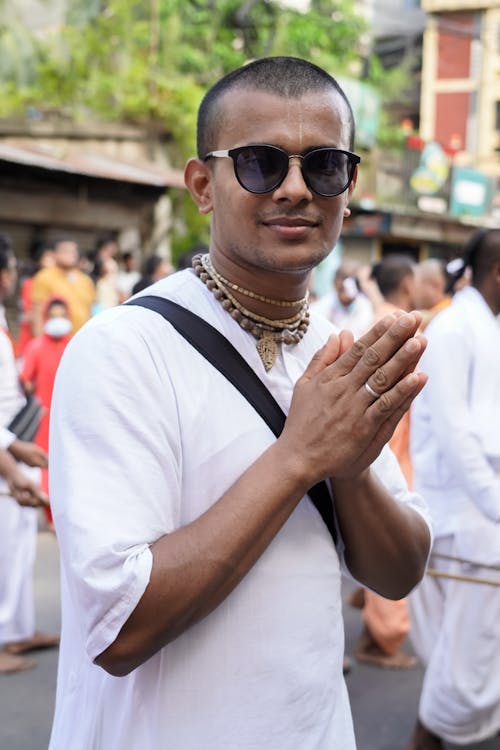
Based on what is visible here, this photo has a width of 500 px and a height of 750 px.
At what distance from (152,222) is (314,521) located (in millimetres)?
14261

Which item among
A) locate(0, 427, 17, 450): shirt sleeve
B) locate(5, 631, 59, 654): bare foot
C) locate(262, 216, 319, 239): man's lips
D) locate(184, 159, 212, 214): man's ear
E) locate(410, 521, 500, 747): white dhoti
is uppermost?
locate(184, 159, 212, 214): man's ear

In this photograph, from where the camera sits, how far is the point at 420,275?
6297 millimetres

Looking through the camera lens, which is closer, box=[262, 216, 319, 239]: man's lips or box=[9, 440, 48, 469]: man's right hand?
box=[262, 216, 319, 239]: man's lips

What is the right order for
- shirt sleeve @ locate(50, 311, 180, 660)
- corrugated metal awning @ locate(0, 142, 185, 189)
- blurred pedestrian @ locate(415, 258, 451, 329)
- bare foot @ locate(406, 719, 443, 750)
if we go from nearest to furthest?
1. shirt sleeve @ locate(50, 311, 180, 660)
2. bare foot @ locate(406, 719, 443, 750)
3. blurred pedestrian @ locate(415, 258, 451, 329)
4. corrugated metal awning @ locate(0, 142, 185, 189)

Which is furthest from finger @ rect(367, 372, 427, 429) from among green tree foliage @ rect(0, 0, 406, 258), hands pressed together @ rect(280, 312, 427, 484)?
green tree foliage @ rect(0, 0, 406, 258)

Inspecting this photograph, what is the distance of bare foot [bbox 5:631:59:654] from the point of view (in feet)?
15.5

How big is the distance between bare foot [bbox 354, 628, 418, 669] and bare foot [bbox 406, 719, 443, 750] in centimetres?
112

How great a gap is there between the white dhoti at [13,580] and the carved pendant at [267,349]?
320 cm

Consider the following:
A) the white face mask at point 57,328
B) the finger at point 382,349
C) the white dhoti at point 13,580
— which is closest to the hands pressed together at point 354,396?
the finger at point 382,349

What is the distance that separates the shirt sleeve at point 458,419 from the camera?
332cm

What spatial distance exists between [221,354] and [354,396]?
0.26 m

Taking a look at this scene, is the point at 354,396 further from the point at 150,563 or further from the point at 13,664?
the point at 13,664

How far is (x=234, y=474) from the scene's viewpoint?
1.55 m

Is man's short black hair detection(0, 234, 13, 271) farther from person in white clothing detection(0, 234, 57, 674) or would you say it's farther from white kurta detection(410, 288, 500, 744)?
white kurta detection(410, 288, 500, 744)
